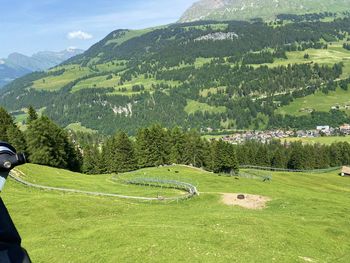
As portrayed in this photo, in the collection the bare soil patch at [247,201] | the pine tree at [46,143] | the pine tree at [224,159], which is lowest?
the pine tree at [224,159]

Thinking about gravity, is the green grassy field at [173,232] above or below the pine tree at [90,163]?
above

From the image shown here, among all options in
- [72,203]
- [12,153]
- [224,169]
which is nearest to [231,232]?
[72,203]

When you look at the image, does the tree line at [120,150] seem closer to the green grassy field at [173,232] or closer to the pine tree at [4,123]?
the pine tree at [4,123]

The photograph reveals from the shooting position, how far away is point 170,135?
143 m

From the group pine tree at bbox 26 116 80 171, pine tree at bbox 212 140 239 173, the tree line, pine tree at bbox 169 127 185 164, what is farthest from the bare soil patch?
pine tree at bbox 169 127 185 164

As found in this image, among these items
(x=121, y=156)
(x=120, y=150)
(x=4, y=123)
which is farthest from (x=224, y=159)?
(x=4, y=123)

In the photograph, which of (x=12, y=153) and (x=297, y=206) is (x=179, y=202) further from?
(x=12, y=153)

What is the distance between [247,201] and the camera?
6322 cm

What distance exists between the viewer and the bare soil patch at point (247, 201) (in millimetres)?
61369

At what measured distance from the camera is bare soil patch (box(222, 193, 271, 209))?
61369 mm

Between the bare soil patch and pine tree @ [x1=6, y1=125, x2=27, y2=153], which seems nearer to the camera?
the bare soil patch

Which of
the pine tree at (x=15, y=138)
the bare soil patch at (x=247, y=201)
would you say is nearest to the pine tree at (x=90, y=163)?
the pine tree at (x=15, y=138)

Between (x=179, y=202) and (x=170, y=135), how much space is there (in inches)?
→ 3071

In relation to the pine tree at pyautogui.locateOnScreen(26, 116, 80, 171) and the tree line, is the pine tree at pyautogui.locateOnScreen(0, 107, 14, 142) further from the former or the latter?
the pine tree at pyautogui.locateOnScreen(26, 116, 80, 171)
